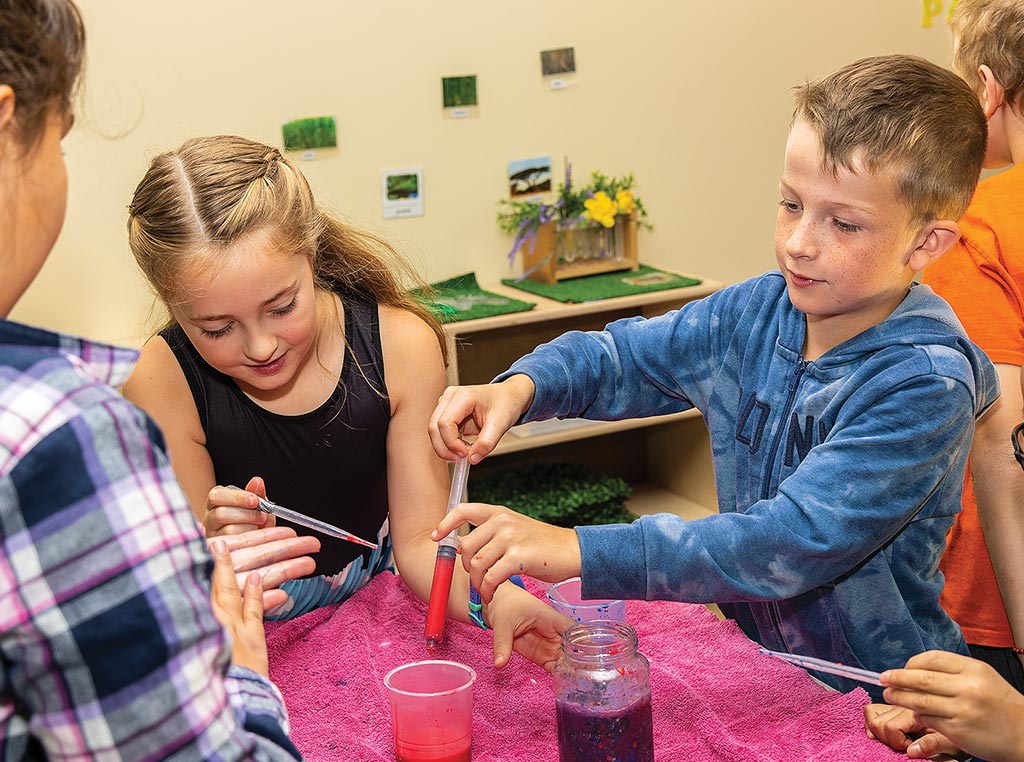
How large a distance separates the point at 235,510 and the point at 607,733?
0.51 metres

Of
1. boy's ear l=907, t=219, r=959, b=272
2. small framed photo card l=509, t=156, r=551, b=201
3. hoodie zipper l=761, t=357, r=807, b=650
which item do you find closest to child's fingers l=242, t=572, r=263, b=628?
hoodie zipper l=761, t=357, r=807, b=650

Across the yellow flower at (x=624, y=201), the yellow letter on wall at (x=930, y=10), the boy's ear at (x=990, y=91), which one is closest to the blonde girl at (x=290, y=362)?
the boy's ear at (x=990, y=91)

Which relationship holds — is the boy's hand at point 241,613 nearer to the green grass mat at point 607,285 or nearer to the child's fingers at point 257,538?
the child's fingers at point 257,538

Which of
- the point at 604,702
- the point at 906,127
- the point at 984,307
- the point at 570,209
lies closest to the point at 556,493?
the point at 570,209

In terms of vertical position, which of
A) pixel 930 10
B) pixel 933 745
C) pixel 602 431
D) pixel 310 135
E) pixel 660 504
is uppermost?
pixel 930 10

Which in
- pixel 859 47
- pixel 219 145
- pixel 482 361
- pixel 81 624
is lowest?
pixel 482 361

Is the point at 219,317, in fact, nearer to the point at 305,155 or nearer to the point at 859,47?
the point at 305,155

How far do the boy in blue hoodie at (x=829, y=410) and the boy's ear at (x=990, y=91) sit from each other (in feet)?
1.27

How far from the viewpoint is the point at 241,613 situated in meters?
0.86

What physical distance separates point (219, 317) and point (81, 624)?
2.70ft

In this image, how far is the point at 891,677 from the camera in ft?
3.16

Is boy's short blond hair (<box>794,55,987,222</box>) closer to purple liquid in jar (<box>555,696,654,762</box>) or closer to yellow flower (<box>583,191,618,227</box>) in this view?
purple liquid in jar (<box>555,696,654,762</box>)

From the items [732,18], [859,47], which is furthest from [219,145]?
[859,47]

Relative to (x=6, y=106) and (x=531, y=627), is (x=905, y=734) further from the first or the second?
(x=6, y=106)
